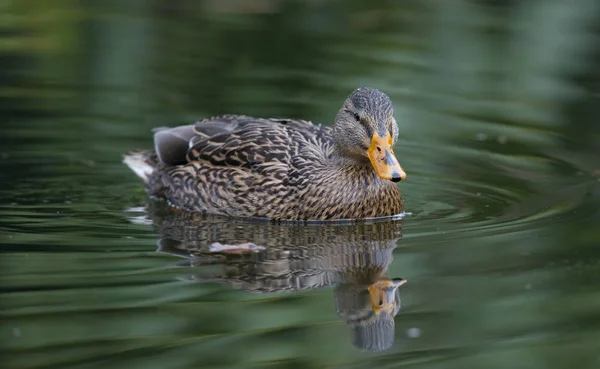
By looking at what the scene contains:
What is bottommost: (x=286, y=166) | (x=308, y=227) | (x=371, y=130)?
(x=308, y=227)

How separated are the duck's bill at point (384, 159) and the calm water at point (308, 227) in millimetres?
488

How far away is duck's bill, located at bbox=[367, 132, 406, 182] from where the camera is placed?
881cm

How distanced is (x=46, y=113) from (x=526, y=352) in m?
7.35

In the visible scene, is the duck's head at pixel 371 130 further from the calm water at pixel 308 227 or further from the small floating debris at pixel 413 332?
the small floating debris at pixel 413 332

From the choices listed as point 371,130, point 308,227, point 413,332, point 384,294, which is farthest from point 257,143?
point 413,332

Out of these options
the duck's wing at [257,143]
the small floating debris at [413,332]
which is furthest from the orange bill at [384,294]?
the duck's wing at [257,143]

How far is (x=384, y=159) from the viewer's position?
29.6 feet

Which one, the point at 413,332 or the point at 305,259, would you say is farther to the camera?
the point at 305,259

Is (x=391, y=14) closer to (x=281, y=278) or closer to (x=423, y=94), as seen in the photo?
(x=423, y=94)

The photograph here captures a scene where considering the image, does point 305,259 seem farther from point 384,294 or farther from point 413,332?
point 413,332

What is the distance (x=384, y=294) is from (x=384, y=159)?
175 cm

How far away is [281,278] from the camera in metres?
7.81

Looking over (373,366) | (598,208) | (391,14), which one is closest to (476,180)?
(598,208)

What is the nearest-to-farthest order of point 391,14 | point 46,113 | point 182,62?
point 46,113, point 182,62, point 391,14
